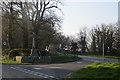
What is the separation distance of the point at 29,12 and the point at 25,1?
88.1 inches

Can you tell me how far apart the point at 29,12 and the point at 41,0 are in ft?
11.6

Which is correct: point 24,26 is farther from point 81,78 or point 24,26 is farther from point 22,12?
point 81,78

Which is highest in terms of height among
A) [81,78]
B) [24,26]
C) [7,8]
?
[7,8]

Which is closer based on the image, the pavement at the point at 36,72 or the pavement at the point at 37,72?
the pavement at the point at 36,72

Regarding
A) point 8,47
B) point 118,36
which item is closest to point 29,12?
point 8,47

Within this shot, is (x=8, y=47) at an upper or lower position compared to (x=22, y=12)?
lower

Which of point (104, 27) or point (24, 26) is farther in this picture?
point (104, 27)

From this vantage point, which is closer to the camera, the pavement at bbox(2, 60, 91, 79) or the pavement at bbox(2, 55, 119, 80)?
the pavement at bbox(2, 55, 119, 80)

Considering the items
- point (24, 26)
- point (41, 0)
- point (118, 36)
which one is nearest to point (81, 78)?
point (24, 26)

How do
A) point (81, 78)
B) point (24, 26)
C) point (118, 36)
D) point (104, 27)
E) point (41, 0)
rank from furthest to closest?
1. point (104, 27)
2. point (118, 36)
3. point (41, 0)
4. point (24, 26)
5. point (81, 78)

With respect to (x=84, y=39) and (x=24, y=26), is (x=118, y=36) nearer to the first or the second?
(x=84, y=39)

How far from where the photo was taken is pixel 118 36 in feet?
287

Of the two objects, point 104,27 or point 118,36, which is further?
point 104,27

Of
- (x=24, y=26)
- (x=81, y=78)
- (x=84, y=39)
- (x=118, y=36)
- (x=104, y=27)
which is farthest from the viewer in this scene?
(x=84, y=39)
